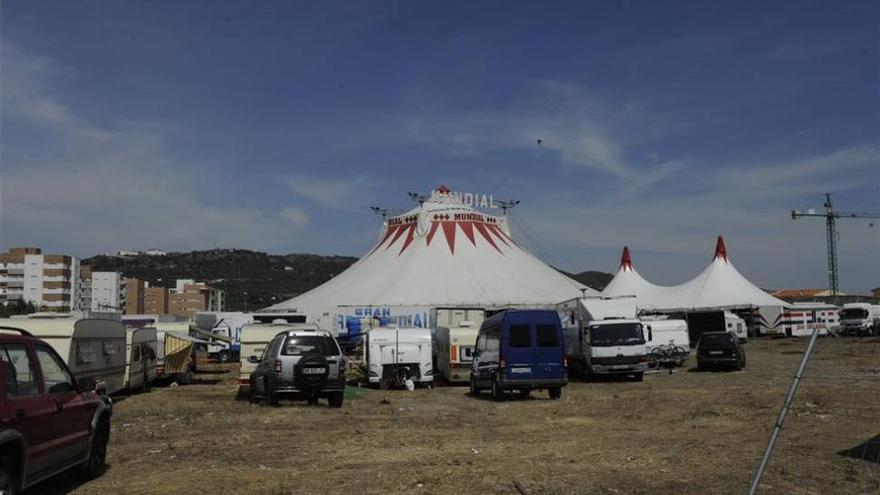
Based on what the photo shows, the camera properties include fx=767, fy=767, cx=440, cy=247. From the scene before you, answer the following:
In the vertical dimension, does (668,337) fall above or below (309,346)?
below

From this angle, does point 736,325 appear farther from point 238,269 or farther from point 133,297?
point 238,269

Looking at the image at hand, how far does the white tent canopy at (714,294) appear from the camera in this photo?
6144cm

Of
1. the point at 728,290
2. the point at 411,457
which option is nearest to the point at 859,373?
the point at 411,457

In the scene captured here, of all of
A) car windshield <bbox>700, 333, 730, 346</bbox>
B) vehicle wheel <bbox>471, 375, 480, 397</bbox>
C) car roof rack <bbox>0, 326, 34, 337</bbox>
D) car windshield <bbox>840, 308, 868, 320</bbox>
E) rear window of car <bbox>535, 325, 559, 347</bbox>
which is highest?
car windshield <bbox>840, 308, 868, 320</bbox>

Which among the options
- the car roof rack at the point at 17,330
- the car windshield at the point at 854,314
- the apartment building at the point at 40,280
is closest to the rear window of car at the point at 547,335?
the car roof rack at the point at 17,330

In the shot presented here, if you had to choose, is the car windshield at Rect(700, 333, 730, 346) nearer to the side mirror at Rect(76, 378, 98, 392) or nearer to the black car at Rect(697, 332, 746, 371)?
the black car at Rect(697, 332, 746, 371)

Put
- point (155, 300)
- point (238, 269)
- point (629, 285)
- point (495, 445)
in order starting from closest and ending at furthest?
1. point (495, 445)
2. point (629, 285)
3. point (155, 300)
4. point (238, 269)

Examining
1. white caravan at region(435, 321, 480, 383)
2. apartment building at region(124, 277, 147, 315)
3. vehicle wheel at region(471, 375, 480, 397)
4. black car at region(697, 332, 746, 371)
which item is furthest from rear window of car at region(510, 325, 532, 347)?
apartment building at region(124, 277, 147, 315)

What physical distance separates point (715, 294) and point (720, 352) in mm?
32776

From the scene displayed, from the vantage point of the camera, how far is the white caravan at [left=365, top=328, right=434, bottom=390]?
26656mm

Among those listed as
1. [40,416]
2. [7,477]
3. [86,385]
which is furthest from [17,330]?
[7,477]

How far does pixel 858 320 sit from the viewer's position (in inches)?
2306

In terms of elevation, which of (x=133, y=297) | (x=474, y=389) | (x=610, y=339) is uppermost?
(x=133, y=297)

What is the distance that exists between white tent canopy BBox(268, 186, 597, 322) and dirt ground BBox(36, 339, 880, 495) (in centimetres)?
2622
